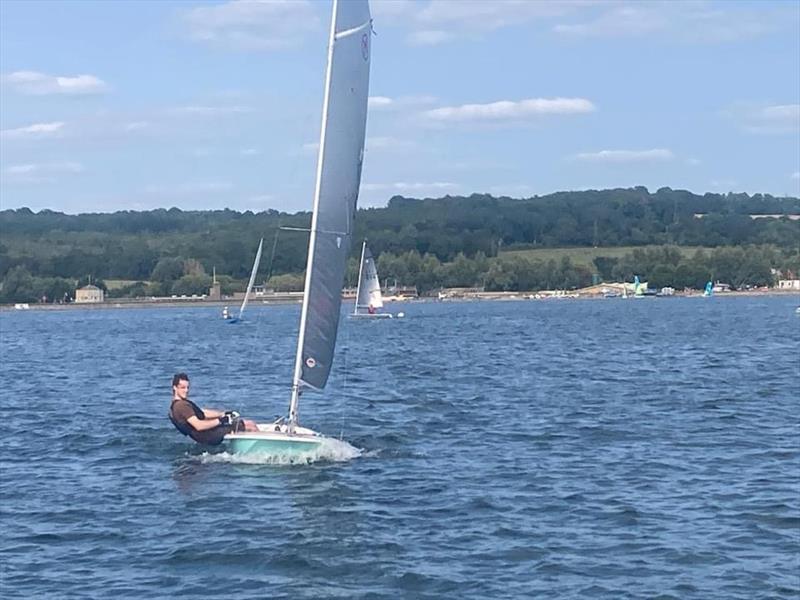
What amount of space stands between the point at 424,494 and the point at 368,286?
9763cm

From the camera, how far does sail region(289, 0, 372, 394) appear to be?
86.3ft

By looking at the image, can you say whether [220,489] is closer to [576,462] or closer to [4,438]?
[576,462]

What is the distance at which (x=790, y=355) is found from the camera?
61094 mm

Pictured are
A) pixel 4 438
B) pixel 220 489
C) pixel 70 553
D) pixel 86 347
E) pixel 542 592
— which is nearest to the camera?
pixel 542 592

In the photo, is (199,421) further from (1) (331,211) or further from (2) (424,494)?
(2) (424,494)

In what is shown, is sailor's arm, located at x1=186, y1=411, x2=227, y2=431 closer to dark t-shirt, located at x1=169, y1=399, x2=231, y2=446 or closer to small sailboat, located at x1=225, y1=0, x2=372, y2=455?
dark t-shirt, located at x1=169, y1=399, x2=231, y2=446

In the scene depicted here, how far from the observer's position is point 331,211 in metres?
26.7

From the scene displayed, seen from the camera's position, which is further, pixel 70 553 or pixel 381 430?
pixel 381 430

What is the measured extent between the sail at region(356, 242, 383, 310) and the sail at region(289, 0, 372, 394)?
87909mm

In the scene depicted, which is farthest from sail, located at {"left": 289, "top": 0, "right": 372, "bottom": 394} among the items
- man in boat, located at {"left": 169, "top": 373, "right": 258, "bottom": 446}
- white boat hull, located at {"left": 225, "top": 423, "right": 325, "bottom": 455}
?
man in boat, located at {"left": 169, "top": 373, "right": 258, "bottom": 446}

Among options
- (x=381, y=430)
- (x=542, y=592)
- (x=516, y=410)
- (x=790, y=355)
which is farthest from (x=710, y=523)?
(x=790, y=355)

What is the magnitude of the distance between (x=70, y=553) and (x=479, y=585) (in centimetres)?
574

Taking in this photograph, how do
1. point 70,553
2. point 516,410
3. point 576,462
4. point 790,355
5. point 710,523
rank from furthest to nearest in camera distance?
point 790,355 → point 516,410 → point 576,462 → point 710,523 → point 70,553

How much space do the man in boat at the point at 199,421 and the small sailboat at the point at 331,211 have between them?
0.36 metres
